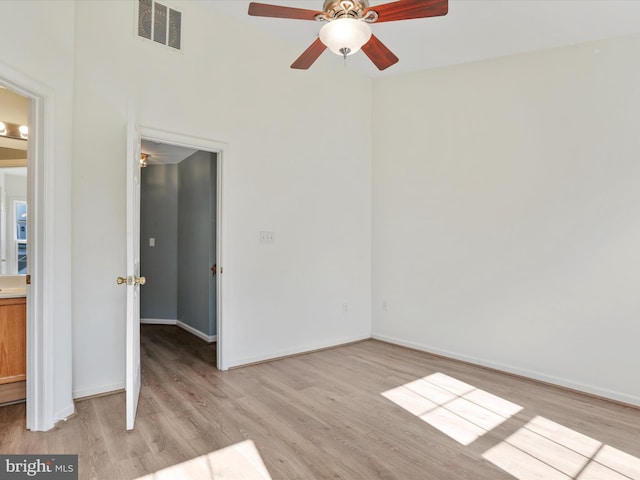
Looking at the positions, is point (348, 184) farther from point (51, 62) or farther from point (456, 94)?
point (51, 62)

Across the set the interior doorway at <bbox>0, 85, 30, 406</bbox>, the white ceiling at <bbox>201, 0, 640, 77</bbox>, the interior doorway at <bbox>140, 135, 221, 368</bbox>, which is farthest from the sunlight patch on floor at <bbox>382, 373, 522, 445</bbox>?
Answer: the interior doorway at <bbox>0, 85, 30, 406</bbox>

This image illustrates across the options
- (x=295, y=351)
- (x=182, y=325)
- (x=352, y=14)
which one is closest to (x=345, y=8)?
(x=352, y=14)

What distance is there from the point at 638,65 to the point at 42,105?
4.35 m

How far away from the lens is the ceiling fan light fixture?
6.30 feet

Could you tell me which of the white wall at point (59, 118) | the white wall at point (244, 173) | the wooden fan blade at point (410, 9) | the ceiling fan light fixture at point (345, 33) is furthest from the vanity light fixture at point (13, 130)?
the wooden fan blade at point (410, 9)

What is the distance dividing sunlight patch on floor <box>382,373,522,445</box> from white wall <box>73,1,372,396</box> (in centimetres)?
142

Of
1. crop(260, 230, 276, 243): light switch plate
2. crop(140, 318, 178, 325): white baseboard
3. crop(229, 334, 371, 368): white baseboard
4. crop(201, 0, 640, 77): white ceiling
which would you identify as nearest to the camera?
crop(201, 0, 640, 77): white ceiling

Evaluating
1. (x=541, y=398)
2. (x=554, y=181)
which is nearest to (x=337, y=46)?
(x=554, y=181)

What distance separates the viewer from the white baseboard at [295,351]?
3.68 meters

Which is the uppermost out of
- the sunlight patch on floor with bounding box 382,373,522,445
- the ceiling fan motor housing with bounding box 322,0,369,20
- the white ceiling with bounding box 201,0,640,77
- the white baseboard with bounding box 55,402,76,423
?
the white ceiling with bounding box 201,0,640,77

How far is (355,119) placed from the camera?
4652mm

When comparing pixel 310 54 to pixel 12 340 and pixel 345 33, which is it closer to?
pixel 345 33

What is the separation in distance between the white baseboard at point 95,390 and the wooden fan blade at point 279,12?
9.45ft

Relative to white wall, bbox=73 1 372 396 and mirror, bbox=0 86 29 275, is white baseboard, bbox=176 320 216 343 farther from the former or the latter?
mirror, bbox=0 86 29 275
